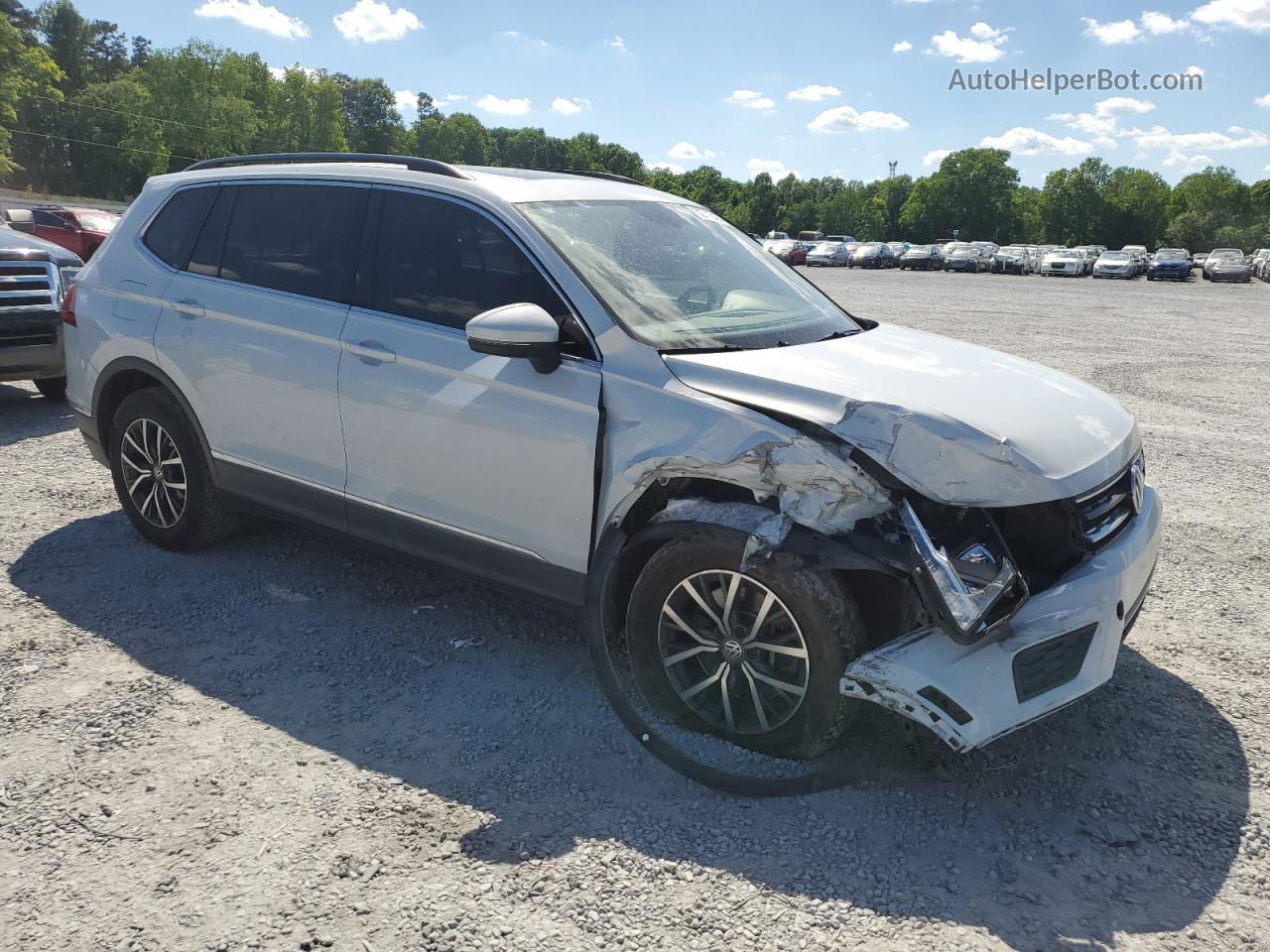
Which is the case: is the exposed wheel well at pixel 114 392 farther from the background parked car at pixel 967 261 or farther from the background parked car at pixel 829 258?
the background parked car at pixel 967 261

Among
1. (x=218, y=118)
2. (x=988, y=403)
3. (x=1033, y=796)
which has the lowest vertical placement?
(x=1033, y=796)

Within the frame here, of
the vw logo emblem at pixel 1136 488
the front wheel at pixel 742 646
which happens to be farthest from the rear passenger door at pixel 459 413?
the vw logo emblem at pixel 1136 488

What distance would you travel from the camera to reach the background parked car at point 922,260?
5506cm

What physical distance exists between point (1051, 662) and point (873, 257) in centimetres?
5681

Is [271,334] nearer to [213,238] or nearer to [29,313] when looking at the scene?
[213,238]

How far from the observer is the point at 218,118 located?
96.0 m

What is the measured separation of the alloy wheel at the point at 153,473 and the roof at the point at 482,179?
1.30m

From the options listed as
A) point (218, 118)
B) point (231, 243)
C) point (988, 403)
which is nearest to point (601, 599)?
point (988, 403)

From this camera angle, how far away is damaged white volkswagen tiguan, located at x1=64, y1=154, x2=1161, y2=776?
9.36 feet

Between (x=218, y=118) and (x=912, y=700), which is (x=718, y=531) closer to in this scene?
(x=912, y=700)

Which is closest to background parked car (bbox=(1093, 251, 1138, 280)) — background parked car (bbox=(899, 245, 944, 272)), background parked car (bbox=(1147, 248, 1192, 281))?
background parked car (bbox=(1147, 248, 1192, 281))

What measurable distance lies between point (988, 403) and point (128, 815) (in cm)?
299

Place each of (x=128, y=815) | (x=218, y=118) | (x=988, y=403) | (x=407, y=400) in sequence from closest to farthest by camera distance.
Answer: (x=128, y=815)
(x=988, y=403)
(x=407, y=400)
(x=218, y=118)

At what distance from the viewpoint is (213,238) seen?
4.62 metres
